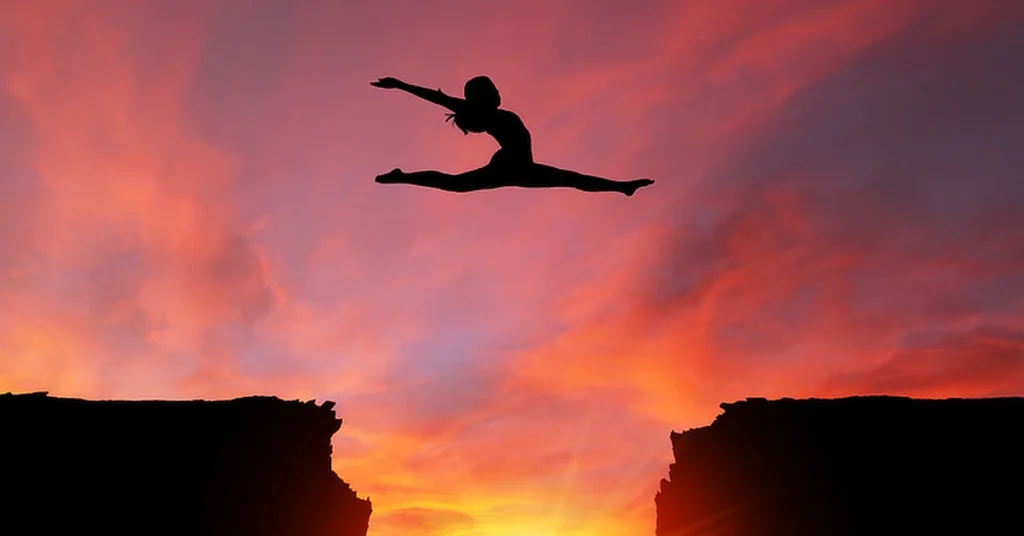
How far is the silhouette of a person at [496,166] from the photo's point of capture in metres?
4.92

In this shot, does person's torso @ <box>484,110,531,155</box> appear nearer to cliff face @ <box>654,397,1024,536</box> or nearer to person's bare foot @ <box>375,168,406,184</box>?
person's bare foot @ <box>375,168,406,184</box>

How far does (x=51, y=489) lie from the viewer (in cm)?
1556

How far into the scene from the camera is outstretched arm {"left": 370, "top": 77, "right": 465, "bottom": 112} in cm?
449

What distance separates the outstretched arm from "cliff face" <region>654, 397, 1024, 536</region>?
1466 cm

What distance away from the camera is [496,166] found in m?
5.21

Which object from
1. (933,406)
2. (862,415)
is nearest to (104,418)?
(862,415)

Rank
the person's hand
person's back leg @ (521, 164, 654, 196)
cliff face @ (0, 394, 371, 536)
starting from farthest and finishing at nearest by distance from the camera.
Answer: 1. cliff face @ (0, 394, 371, 536)
2. person's back leg @ (521, 164, 654, 196)
3. the person's hand

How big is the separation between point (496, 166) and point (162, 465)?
15.5 meters

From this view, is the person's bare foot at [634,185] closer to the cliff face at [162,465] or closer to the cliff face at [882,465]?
the cliff face at [882,465]

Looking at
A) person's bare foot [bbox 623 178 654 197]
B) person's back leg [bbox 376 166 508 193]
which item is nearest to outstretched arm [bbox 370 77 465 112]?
person's back leg [bbox 376 166 508 193]

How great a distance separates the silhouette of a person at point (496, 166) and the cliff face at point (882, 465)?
13.6 meters

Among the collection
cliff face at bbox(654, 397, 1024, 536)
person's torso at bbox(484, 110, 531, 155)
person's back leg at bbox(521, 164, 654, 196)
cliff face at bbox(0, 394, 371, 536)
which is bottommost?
cliff face at bbox(654, 397, 1024, 536)

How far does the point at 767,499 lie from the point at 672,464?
23.5 feet

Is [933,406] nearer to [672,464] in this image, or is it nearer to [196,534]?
[672,464]
